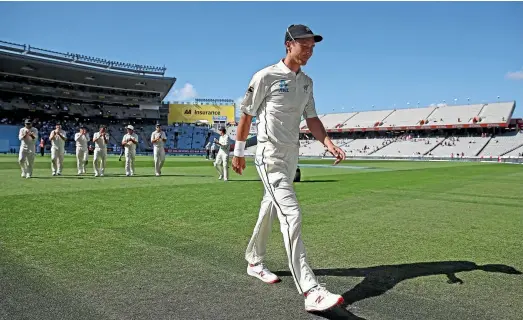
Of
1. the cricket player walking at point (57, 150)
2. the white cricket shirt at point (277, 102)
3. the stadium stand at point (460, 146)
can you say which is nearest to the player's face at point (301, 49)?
the white cricket shirt at point (277, 102)

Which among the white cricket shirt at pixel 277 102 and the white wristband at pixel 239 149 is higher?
the white cricket shirt at pixel 277 102

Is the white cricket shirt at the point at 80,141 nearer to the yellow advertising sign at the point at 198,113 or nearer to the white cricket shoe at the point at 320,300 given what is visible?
the white cricket shoe at the point at 320,300

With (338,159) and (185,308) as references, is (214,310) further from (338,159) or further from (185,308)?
(338,159)

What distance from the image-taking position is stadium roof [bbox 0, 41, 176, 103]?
2441 inches

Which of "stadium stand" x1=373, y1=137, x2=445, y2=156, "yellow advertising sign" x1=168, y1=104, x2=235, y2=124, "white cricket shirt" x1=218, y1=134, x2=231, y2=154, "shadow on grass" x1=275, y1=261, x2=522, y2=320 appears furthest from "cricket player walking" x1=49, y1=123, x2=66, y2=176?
"yellow advertising sign" x1=168, y1=104, x2=235, y2=124

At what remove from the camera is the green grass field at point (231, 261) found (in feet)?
10.8

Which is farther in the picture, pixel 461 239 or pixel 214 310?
pixel 461 239

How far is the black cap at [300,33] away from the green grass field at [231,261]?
91.8 inches

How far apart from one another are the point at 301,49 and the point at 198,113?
87.6 m

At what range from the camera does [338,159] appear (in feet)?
→ 14.0

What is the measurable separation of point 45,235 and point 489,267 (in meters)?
5.56

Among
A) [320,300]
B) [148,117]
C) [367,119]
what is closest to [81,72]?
[148,117]

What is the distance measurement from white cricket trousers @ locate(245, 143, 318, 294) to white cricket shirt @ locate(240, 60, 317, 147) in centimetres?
12

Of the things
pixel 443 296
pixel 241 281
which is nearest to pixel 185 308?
pixel 241 281
